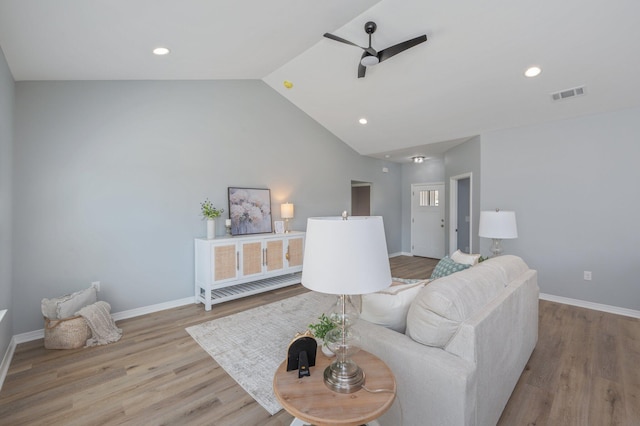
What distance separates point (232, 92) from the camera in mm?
4344

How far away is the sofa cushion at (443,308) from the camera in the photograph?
1.42 meters

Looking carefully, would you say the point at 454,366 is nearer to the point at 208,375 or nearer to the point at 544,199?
the point at 208,375

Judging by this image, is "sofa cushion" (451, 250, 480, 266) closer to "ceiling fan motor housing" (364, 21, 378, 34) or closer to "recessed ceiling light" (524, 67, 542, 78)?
"recessed ceiling light" (524, 67, 542, 78)

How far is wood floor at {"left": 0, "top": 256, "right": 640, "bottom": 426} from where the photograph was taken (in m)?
1.88

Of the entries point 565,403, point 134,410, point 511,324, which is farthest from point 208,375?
point 565,403

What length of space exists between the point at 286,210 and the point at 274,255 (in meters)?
0.83

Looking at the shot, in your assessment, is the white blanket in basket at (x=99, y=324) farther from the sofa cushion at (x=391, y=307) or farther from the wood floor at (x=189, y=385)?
the sofa cushion at (x=391, y=307)

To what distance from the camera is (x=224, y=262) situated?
12.5 feet

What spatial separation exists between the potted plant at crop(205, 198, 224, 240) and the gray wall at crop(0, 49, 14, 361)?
1.84m

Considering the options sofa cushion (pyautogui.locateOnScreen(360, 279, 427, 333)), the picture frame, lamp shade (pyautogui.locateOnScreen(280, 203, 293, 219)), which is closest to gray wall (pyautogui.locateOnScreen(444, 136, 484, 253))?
lamp shade (pyautogui.locateOnScreen(280, 203, 293, 219))

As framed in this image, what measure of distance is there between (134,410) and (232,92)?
396cm

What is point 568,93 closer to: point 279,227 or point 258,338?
point 279,227

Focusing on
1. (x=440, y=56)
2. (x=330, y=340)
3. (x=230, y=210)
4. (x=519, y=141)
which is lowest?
(x=330, y=340)

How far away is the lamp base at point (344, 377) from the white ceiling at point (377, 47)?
8.75 ft
